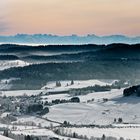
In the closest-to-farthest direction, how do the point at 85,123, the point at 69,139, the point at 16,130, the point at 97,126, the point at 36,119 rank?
1. the point at 69,139
2. the point at 16,130
3. the point at 97,126
4. the point at 85,123
5. the point at 36,119

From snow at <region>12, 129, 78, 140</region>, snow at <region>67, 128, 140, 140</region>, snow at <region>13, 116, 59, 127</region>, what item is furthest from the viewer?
snow at <region>13, 116, 59, 127</region>

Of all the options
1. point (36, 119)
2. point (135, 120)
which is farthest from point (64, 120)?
point (135, 120)

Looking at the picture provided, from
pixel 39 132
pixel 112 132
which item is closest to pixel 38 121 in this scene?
pixel 39 132

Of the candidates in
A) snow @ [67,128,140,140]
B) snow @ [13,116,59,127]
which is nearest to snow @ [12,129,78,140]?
snow @ [67,128,140,140]

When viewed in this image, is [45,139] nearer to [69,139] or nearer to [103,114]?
[69,139]

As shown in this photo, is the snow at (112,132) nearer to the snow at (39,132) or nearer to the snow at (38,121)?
the snow at (39,132)

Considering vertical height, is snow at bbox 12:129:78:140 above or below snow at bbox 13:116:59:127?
above

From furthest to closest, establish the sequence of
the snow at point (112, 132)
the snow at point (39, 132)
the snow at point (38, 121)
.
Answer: the snow at point (38, 121), the snow at point (39, 132), the snow at point (112, 132)

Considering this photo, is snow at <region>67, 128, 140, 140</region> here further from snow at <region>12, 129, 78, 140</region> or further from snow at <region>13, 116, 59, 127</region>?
snow at <region>13, 116, 59, 127</region>

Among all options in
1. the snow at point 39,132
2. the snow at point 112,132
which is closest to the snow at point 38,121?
the snow at point 39,132

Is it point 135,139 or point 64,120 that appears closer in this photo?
point 135,139

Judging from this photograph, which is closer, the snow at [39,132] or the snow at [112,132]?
the snow at [112,132]
